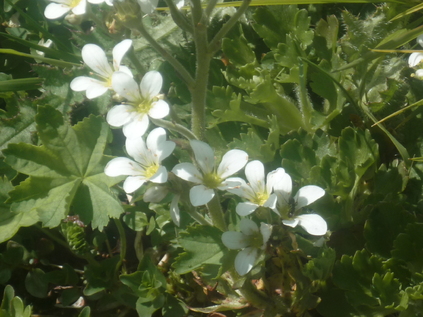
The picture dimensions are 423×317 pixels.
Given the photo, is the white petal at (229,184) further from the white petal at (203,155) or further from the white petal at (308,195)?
the white petal at (308,195)

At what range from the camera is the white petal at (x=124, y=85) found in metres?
1.80

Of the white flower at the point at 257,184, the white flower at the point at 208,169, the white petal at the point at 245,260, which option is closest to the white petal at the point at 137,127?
the white flower at the point at 208,169

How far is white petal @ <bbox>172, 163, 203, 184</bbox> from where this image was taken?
71.4 inches

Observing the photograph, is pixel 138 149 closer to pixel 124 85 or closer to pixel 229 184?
pixel 124 85

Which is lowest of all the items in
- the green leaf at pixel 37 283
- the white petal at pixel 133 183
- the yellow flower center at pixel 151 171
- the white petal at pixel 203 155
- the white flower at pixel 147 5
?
the green leaf at pixel 37 283

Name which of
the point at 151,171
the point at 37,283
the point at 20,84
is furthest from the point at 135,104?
the point at 37,283

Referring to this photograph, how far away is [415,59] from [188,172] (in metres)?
1.43

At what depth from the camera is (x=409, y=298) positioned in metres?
1.90

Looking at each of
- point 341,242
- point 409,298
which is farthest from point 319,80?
point 409,298

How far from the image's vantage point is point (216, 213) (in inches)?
81.4

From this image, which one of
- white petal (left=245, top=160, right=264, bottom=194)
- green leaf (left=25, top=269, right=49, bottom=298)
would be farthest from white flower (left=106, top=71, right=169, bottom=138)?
green leaf (left=25, top=269, right=49, bottom=298)

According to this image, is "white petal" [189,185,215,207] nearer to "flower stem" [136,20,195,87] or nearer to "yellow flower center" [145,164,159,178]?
"yellow flower center" [145,164,159,178]

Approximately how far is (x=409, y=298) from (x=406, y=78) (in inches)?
47.4

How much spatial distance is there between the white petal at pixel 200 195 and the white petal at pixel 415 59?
1380 mm
